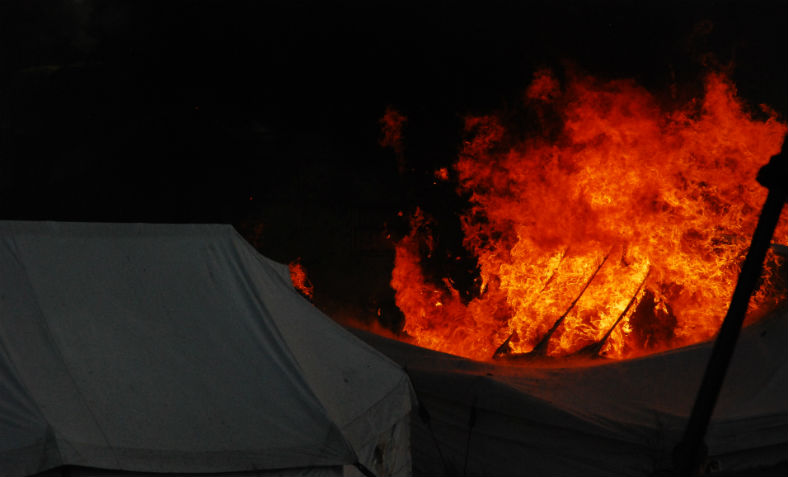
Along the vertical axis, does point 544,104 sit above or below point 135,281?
above

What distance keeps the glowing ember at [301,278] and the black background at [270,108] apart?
0.13 metres

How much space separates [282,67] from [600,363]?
6467 mm

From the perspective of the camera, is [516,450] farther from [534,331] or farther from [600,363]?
[534,331]

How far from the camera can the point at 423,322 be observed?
30.0 feet

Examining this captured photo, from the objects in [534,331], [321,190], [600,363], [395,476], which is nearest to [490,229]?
[321,190]

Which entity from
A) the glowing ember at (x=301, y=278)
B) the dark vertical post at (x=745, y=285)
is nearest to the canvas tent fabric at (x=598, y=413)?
the dark vertical post at (x=745, y=285)

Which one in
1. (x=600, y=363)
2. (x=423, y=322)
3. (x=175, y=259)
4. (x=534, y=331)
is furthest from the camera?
(x=423, y=322)

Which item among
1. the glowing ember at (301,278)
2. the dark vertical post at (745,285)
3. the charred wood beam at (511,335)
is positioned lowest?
the glowing ember at (301,278)

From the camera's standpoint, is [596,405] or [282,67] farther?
[282,67]

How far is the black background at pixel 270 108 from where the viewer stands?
1000 cm

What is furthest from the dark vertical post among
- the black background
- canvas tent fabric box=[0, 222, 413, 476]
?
the black background

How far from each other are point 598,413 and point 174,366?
2944mm

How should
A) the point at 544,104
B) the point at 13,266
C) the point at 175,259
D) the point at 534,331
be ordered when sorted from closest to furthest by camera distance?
the point at 13,266
the point at 175,259
the point at 534,331
the point at 544,104

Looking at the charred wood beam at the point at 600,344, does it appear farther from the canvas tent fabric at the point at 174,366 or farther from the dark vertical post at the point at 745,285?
the dark vertical post at the point at 745,285
